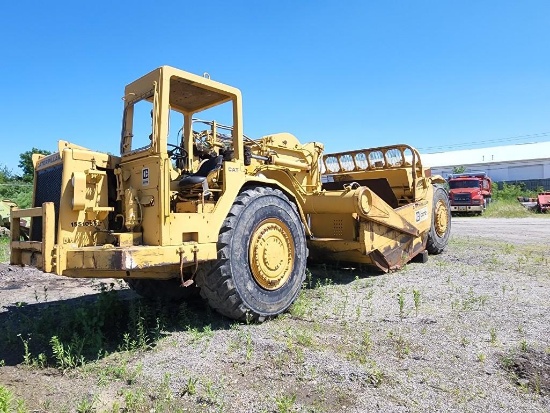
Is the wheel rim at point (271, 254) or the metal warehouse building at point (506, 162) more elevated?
the metal warehouse building at point (506, 162)

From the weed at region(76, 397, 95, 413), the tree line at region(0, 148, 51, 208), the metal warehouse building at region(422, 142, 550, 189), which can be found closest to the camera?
the weed at region(76, 397, 95, 413)

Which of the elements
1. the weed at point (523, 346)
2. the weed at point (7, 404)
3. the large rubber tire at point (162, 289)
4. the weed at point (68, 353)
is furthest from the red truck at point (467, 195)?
the weed at point (7, 404)

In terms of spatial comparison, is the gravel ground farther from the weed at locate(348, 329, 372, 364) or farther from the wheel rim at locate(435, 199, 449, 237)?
the wheel rim at locate(435, 199, 449, 237)

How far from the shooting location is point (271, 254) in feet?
15.6

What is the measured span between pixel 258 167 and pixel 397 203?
3695mm

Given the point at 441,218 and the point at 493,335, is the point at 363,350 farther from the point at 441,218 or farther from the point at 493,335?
the point at 441,218

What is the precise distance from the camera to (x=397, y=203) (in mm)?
8188

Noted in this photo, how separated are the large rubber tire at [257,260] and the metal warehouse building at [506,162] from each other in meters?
38.0

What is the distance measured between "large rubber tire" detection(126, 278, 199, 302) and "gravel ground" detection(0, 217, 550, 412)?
301mm

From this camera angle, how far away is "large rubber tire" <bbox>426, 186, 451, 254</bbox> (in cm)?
884

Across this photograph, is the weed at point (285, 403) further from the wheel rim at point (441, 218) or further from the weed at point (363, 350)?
the wheel rim at point (441, 218)

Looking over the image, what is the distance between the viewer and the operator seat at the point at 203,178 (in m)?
4.42

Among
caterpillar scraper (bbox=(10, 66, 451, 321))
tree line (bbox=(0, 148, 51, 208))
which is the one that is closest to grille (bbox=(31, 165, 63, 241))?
caterpillar scraper (bbox=(10, 66, 451, 321))

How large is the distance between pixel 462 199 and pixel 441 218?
1644cm
